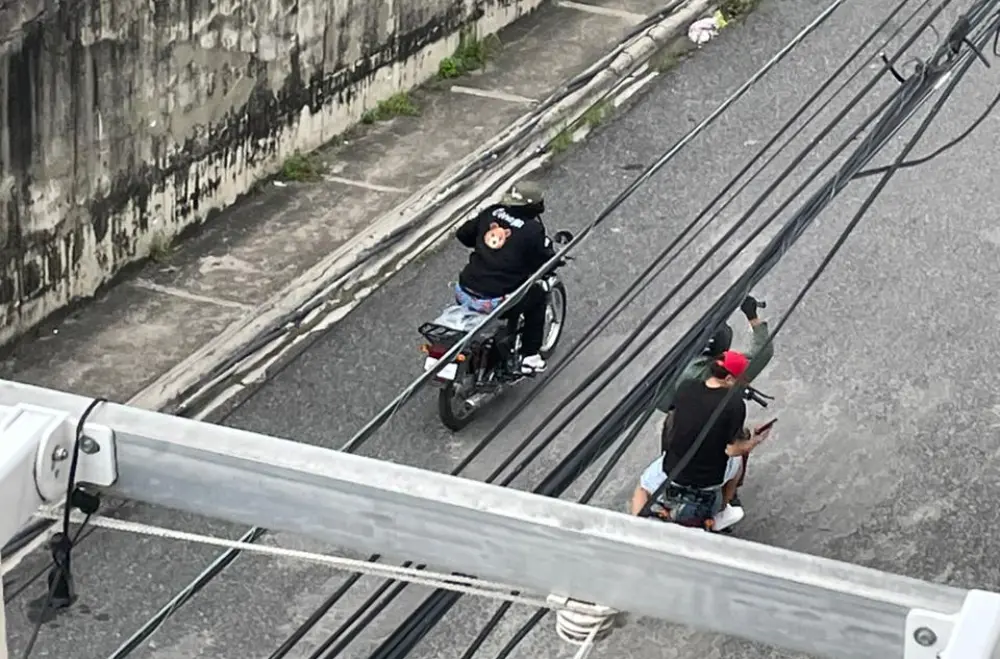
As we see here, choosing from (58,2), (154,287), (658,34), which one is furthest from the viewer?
(658,34)

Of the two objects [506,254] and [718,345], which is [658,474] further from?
[506,254]

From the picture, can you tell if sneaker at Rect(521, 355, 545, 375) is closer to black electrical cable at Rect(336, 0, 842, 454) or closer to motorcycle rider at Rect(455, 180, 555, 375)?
motorcycle rider at Rect(455, 180, 555, 375)

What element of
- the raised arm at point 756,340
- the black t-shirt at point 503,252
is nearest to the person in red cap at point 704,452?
the raised arm at point 756,340

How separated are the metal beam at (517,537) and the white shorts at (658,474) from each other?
5.60 m

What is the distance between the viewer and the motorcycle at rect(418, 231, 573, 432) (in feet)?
30.4

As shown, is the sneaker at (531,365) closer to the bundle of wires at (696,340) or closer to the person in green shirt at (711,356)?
the person in green shirt at (711,356)

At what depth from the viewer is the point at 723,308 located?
6.08 m

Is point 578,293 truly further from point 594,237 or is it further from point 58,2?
point 58,2

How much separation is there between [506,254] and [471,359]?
2.01 ft

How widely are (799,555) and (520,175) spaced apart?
9967 mm

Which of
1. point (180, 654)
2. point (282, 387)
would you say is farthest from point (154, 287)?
point (180, 654)

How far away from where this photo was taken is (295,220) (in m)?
11.6

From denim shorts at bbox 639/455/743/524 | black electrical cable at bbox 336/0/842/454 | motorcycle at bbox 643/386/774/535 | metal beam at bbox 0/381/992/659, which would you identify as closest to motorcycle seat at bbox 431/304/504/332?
denim shorts at bbox 639/455/743/524

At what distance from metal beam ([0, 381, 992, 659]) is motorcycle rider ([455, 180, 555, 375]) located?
659 centimetres
